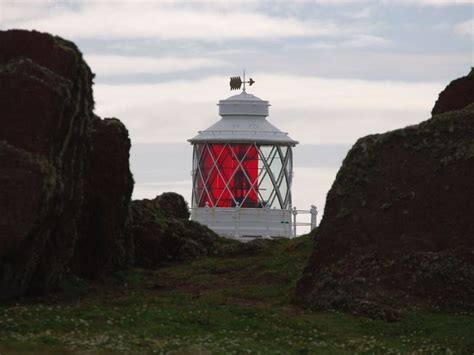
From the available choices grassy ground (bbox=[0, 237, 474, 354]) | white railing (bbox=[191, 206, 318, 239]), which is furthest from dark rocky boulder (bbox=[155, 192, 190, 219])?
grassy ground (bbox=[0, 237, 474, 354])

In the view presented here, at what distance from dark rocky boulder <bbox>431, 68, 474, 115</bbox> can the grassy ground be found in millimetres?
7295

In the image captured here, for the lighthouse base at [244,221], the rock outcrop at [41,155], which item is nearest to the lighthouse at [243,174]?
the lighthouse base at [244,221]

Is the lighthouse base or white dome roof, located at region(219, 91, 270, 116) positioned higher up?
white dome roof, located at region(219, 91, 270, 116)

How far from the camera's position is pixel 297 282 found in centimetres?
4709

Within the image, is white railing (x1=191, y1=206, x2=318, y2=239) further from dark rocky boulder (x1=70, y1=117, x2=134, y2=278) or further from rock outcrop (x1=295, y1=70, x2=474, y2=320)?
rock outcrop (x1=295, y1=70, x2=474, y2=320)

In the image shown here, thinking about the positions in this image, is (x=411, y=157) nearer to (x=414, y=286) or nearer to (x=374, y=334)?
(x=414, y=286)

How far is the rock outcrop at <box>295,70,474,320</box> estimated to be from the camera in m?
44.4

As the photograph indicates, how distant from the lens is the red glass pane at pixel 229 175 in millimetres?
80375

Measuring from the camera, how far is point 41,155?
41125 mm

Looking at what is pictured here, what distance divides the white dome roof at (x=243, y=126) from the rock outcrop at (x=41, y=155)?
31.1 m

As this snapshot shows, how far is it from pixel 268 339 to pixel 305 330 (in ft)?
6.64

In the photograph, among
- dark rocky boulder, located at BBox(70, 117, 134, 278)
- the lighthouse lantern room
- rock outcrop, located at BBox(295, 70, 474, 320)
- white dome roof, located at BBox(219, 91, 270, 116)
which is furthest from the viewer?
white dome roof, located at BBox(219, 91, 270, 116)

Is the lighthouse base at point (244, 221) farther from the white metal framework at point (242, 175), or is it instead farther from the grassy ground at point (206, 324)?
the grassy ground at point (206, 324)

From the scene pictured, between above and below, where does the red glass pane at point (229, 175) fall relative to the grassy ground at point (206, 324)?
above
